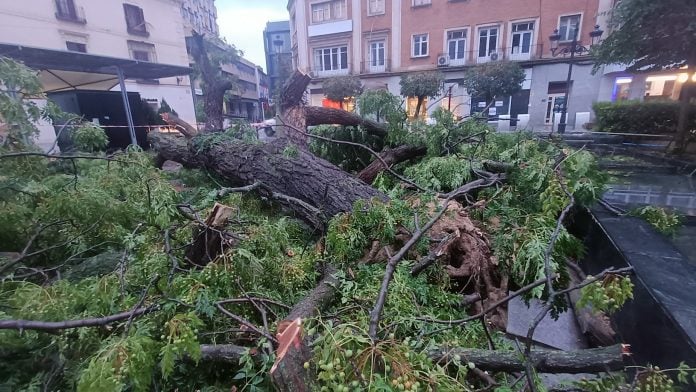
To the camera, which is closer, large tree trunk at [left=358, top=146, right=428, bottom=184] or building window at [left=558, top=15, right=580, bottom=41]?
large tree trunk at [left=358, top=146, right=428, bottom=184]

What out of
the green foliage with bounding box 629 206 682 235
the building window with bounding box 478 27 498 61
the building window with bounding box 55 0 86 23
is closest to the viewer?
the green foliage with bounding box 629 206 682 235

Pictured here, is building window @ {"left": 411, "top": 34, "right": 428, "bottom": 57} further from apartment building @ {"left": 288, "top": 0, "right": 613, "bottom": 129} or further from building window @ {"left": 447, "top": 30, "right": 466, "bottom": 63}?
building window @ {"left": 447, "top": 30, "right": 466, "bottom": 63}

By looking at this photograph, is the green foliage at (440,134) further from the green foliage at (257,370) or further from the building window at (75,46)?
the building window at (75,46)

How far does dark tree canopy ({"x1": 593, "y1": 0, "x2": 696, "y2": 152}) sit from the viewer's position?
6.05 meters

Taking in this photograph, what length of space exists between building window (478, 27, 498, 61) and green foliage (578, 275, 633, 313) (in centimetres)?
1886

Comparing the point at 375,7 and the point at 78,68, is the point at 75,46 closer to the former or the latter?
the point at 78,68

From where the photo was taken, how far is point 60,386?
140 centimetres

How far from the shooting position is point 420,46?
18234 millimetres

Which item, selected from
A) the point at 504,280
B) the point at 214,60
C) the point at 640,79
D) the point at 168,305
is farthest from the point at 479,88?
the point at 214,60

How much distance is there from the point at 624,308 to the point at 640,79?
674 inches

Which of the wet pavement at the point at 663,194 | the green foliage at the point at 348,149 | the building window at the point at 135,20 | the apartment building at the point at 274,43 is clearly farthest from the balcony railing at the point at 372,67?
the apartment building at the point at 274,43

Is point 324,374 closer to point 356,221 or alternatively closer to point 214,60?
point 356,221

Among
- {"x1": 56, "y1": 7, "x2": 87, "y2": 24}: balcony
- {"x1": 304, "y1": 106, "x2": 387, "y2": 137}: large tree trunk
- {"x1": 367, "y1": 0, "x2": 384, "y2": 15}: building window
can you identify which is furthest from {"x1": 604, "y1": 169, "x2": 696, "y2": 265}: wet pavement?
{"x1": 56, "y1": 7, "x2": 87, "y2": 24}: balcony

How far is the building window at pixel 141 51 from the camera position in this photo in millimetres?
17312
